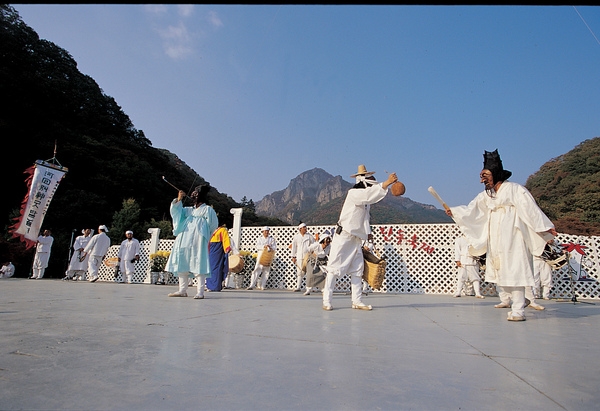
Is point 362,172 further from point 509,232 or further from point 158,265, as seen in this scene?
point 158,265

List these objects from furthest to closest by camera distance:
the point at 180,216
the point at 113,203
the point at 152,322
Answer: the point at 113,203 → the point at 180,216 → the point at 152,322

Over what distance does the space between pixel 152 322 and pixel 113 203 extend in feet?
89.4

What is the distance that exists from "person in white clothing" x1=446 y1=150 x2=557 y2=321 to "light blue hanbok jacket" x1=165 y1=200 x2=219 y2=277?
3690mm

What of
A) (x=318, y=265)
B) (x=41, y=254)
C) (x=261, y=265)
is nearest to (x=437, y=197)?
(x=318, y=265)

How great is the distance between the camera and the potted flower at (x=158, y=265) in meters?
12.1

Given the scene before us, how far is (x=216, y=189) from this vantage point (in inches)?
1863

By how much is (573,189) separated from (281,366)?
3573 centimetres

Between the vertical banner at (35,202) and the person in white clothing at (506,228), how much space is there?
12.1 meters

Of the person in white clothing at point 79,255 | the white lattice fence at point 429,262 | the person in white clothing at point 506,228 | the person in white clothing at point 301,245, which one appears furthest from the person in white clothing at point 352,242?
the person in white clothing at point 79,255

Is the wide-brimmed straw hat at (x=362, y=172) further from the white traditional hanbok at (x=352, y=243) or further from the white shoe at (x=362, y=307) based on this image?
the white shoe at (x=362, y=307)

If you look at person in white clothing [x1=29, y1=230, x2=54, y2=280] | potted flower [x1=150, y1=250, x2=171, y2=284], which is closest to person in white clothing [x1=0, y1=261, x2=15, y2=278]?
person in white clothing [x1=29, y1=230, x2=54, y2=280]

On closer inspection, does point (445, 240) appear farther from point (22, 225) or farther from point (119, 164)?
point (119, 164)

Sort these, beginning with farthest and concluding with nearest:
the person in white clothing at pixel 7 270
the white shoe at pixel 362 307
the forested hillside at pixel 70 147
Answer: the forested hillside at pixel 70 147 < the person in white clothing at pixel 7 270 < the white shoe at pixel 362 307

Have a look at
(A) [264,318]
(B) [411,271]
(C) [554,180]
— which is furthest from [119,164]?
(C) [554,180]
